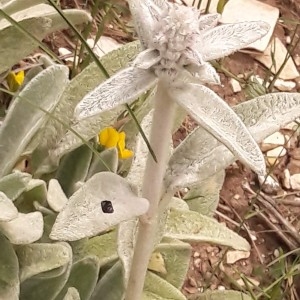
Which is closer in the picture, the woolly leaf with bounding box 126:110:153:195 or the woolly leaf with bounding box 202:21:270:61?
the woolly leaf with bounding box 202:21:270:61

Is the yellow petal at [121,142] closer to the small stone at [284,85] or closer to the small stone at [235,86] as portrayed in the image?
the small stone at [235,86]

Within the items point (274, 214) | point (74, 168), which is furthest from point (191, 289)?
point (74, 168)

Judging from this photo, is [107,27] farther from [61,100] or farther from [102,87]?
[102,87]

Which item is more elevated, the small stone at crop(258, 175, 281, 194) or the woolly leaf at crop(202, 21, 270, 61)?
the woolly leaf at crop(202, 21, 270, 61)

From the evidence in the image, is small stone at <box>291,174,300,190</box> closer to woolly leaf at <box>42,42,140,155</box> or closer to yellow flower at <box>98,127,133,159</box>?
yellow flower at <box>98,127,133,159</box>

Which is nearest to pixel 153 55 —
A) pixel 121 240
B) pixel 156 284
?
pixel 121 240

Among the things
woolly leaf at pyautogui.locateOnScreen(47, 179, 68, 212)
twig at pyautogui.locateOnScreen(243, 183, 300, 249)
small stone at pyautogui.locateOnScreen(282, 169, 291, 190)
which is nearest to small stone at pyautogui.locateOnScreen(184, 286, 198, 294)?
twig at pyautogui.locateOnScreen(243, 183, 300, 249)
